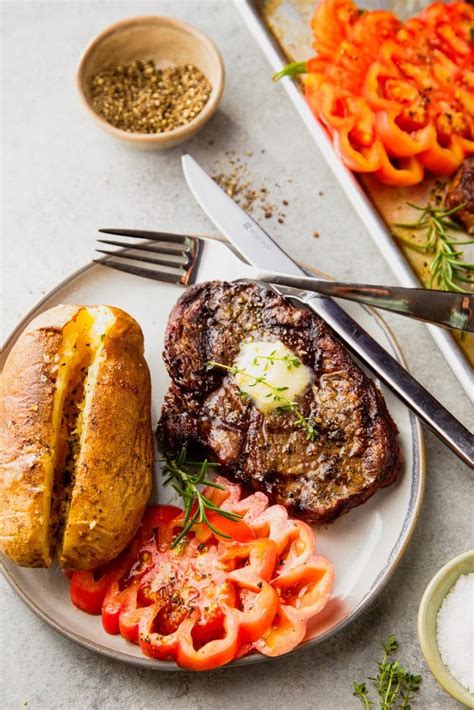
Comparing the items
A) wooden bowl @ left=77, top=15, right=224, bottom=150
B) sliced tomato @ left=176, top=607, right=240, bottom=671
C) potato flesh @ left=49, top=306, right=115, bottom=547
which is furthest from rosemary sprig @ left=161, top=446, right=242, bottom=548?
wooden bowl @ left=77, top=15, right=224, bottom=150

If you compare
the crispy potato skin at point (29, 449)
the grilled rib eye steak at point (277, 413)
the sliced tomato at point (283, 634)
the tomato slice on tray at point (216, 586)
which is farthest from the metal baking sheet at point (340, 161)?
the crispy potato skin at point (29, 449)

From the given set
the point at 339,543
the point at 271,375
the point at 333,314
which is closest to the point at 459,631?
the point at 339,543

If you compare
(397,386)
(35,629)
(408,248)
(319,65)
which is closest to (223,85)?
(319,65)

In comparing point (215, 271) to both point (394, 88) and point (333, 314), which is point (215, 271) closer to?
point (333, 314)

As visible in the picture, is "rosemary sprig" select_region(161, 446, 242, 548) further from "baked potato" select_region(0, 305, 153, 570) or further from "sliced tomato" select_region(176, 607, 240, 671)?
"sliced tomato" select_region(176, 607, 240, 671)

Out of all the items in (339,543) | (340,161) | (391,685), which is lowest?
(391,685)

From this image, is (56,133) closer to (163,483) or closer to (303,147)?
(303,147)
